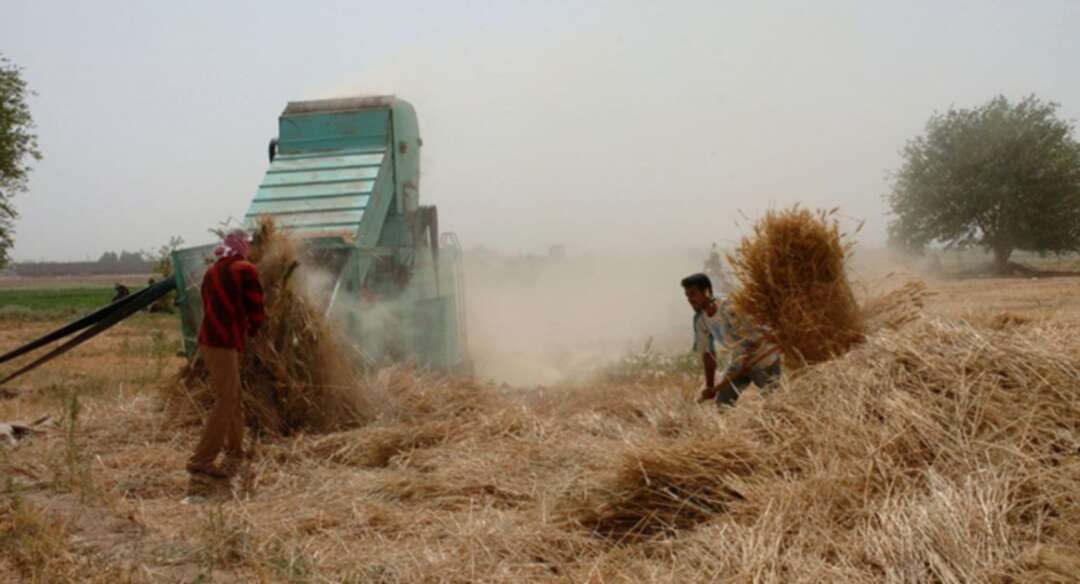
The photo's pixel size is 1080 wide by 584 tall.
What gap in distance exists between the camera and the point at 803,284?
197 inches

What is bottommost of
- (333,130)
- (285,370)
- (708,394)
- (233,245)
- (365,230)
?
(708,394)

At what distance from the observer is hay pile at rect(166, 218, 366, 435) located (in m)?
6.76

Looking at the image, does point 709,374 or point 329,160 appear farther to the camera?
point 329,160

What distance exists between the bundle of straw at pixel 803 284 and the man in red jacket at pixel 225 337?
350 cm

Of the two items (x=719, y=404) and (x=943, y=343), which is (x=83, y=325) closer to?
(x=719, y=404)

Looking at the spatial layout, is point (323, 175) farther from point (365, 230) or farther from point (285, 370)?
point (285, 370)

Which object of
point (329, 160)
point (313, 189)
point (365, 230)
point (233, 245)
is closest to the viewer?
point (233, 245)

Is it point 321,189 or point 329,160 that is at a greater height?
point 329,160

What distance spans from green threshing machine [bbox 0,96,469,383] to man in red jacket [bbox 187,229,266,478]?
4.93 feet

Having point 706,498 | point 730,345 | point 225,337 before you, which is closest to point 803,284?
point 730,345

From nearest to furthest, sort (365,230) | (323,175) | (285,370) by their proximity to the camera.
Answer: (285,370) < (365,230) < (323,175)

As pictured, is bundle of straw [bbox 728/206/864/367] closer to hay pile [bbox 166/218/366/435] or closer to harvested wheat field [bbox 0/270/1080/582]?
harvested wheat field [bbox 0/270/1080/582]

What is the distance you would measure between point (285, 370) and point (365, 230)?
2.71m

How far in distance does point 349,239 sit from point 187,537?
456 cm
